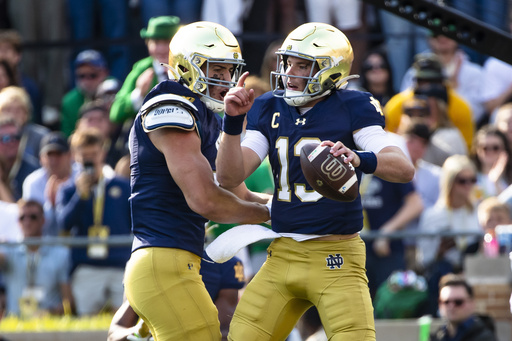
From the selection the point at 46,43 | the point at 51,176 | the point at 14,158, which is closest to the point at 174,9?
the point at 46,43

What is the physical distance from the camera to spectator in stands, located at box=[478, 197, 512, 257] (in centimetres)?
825

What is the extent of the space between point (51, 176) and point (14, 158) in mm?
694

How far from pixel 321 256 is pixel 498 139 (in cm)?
477

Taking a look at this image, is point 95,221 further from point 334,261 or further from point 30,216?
point 334,261

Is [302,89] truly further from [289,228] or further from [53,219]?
[53,219]

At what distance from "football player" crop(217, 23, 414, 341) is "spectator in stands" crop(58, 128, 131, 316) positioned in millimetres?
3530

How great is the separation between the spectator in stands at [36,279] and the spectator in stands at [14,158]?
4.15 feet

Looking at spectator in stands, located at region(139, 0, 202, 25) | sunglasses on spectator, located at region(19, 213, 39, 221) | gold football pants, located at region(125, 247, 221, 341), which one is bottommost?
sunglasses on spectator, located at region(19, 213, 39, 221)

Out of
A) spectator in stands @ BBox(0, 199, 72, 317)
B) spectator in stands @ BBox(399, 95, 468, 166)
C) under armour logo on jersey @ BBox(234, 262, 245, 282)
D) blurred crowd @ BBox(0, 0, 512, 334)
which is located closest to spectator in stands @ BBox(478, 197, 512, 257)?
blurred crowd @ BBox(0, 0, 512, 334)

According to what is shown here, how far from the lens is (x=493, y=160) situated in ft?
30.6

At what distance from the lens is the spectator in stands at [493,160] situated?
30.1 ft

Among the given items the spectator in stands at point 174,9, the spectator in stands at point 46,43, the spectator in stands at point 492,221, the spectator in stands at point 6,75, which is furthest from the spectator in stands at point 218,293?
the spectator in stands at point 46,43

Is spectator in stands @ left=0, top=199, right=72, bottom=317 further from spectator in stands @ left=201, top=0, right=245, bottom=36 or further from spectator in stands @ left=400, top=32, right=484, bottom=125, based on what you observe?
spectator in stands @ left=400, top=32, right=484, bottom=125

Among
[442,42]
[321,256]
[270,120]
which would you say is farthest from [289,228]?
[442,42]
